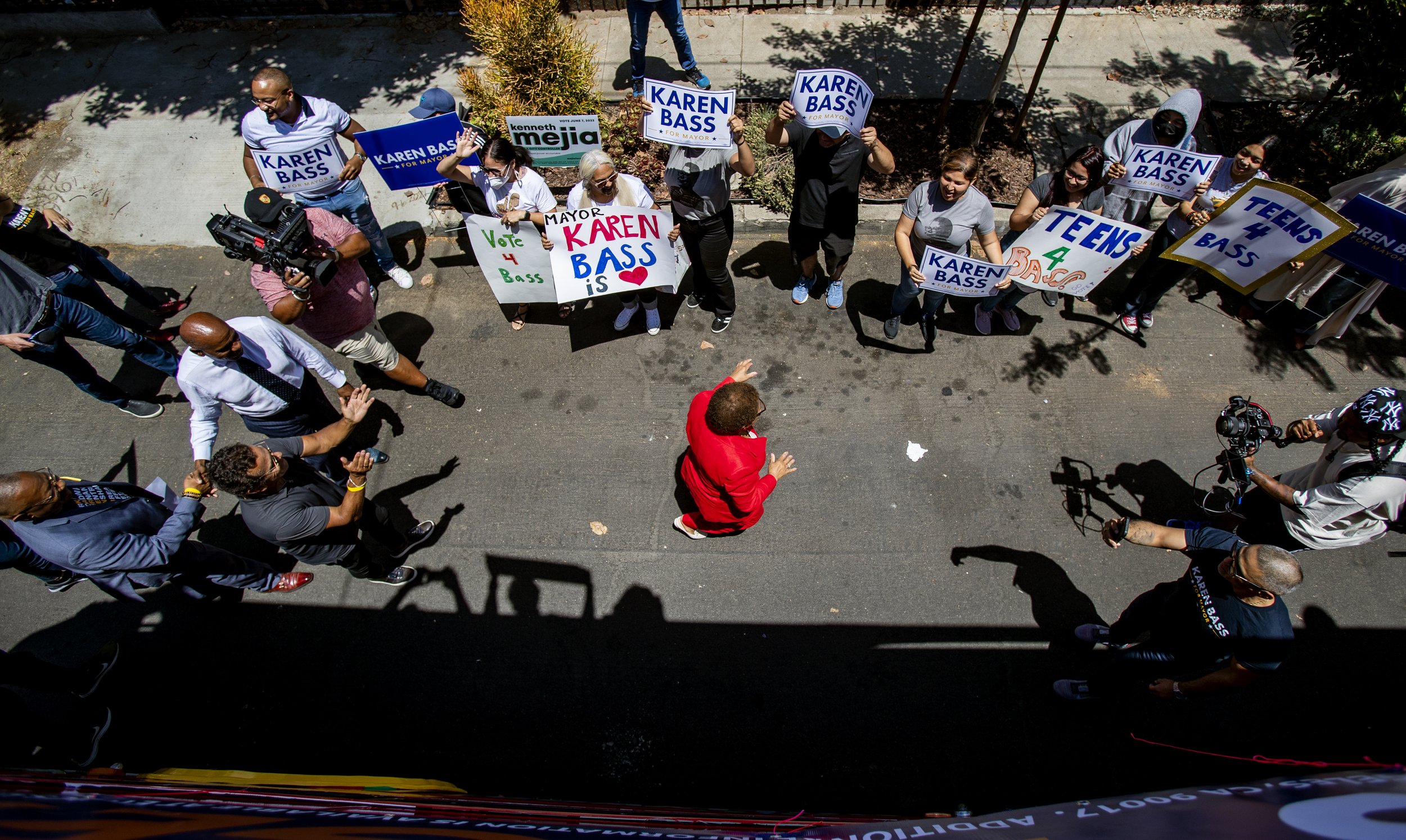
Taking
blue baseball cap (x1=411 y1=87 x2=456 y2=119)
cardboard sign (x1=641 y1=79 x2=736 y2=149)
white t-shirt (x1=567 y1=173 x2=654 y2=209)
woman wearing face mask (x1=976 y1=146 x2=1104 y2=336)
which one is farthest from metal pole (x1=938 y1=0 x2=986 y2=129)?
blue baseball cap (x1=411 y1=87 x2=456 y2=119)

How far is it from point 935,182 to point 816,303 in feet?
5.63

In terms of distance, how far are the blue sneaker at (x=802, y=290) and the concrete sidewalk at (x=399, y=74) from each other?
9.96 feet

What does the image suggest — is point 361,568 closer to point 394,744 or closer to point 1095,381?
point 394,744

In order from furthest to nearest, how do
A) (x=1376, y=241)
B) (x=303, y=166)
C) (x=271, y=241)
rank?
1. (x=303, y=166)
2. (x=1376, y=241)
3. (x=271, y=241)

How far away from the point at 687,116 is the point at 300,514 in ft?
11.4

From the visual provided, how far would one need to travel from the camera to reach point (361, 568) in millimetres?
4238

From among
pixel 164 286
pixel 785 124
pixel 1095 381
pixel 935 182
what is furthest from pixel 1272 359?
pixel 164 286

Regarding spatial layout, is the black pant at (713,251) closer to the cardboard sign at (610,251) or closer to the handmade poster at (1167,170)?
the cardboard sign at (610,251)

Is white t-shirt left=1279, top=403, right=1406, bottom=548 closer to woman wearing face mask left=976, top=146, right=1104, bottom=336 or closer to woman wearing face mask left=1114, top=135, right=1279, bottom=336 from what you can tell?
woman wearing face mask left=1114, top=135, right=1279, bottom=336

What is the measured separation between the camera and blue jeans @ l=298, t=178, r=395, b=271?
5508 mm

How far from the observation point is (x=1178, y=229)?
5.07 metres

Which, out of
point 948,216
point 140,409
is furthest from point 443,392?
point 948,216

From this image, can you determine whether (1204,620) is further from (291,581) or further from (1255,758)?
(291,581)

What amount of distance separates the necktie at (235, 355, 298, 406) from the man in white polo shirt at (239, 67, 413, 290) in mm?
2271
